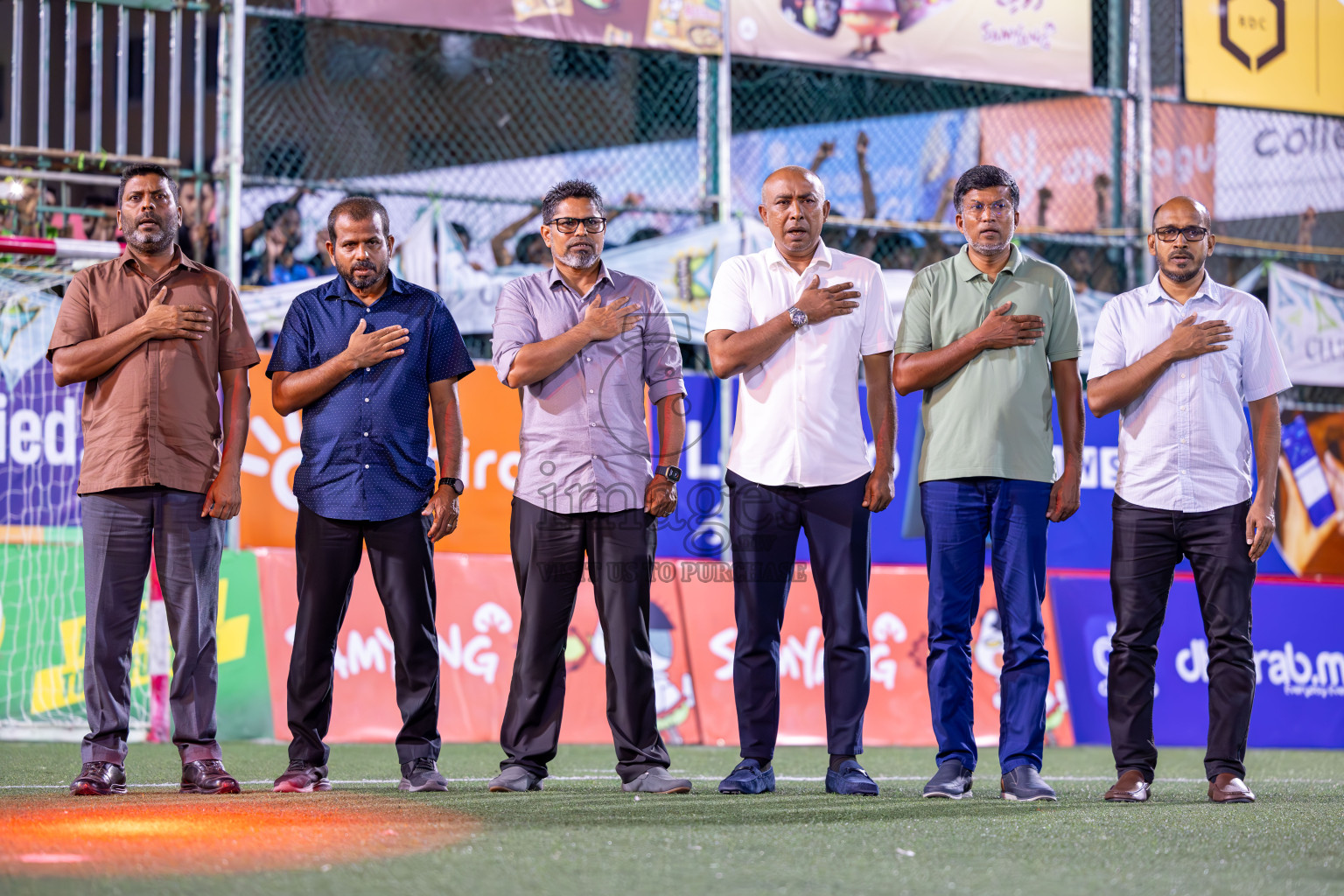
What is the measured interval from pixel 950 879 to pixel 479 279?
6037mm

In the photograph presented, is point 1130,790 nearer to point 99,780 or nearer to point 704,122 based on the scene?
point 99,780

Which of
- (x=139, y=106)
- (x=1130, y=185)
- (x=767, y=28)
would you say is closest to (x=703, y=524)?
(x=767, y=28)

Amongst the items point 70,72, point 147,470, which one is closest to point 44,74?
point 70,72

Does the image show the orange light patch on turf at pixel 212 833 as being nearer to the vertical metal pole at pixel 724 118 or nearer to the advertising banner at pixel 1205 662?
the advertising banner at pixel 1205 662

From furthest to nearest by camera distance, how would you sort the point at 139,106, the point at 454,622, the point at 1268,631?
1. the point at 139,106
2. the point at 1268,631
3. the point at 454,622

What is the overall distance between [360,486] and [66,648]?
3314 millimetres

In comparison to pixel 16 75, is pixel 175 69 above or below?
above

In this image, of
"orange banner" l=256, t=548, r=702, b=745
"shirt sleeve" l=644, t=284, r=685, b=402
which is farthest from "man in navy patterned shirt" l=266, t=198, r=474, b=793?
"orange banner" l=256, t=548, r=702, b=745

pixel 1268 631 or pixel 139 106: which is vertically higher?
pixel 139 106

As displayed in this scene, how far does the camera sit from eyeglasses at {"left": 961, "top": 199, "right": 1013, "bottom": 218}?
4656 mm

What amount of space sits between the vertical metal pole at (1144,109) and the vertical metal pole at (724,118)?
113 inches

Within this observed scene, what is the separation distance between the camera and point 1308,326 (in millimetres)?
9711

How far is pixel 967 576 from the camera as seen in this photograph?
4547mm

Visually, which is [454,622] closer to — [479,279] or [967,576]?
[479,279]
